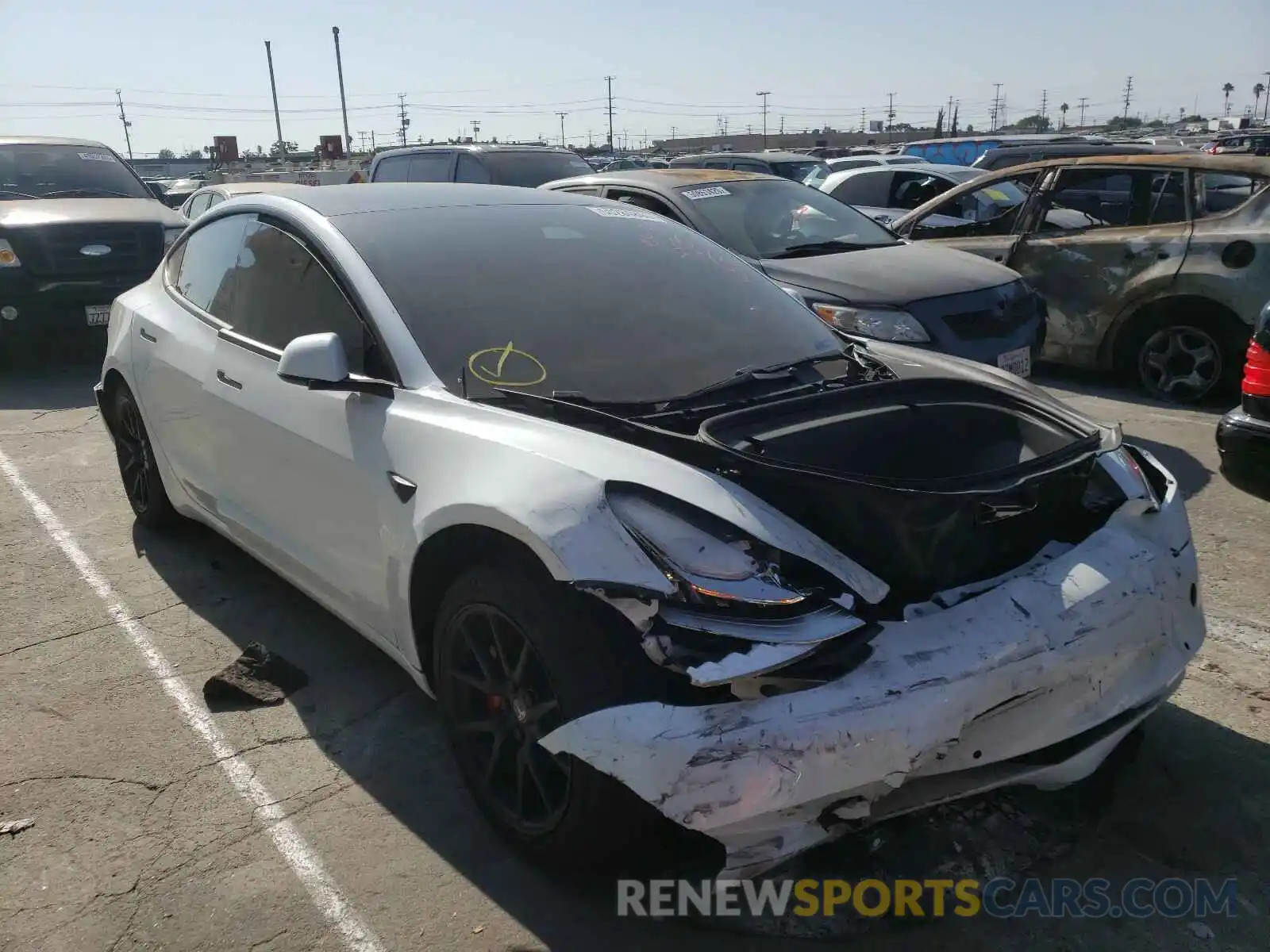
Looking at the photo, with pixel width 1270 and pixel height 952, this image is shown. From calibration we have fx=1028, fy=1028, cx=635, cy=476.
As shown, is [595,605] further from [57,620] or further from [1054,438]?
[57,620]

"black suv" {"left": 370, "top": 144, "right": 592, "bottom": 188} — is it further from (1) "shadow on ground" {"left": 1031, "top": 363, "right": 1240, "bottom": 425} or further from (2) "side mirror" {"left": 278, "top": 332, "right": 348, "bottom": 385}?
(2) "side mirror" {"left": 278, "top": 332, "right": 348, "bottom": 385}

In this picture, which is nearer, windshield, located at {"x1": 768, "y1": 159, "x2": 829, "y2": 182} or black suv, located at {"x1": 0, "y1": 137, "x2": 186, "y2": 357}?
black suv, located at {"x1": 0, "y1": 137, "x2": 186, "y2": 357}

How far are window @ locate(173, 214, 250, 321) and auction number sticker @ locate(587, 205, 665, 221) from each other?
1.34 meters

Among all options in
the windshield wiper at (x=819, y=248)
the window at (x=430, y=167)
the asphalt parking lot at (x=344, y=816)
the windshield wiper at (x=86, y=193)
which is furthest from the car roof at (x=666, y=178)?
the windshield wiper at (x=86, y=193)

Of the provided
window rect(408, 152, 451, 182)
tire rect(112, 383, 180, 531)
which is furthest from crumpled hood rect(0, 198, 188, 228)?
tire rect(112, 383, 180, 531)

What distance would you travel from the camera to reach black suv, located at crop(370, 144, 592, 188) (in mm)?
10977

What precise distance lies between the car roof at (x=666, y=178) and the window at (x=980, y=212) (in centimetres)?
168

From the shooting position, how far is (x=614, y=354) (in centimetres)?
311

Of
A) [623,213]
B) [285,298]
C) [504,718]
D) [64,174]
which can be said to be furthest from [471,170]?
[504,718]

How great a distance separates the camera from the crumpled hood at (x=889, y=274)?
19.6 feet

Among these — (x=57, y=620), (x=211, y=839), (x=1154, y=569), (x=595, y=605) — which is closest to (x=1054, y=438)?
(x=1154, y=569)

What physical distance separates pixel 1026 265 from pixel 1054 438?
5.18m

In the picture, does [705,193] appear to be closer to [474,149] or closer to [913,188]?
[474,149]

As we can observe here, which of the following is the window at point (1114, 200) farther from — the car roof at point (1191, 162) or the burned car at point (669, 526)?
the burned car at point (669, 526)
